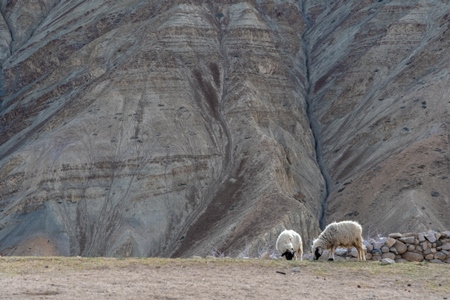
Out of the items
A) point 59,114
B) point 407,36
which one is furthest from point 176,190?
point 407,36

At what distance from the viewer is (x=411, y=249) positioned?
17484 mm

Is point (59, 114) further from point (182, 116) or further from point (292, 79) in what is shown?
point (292, 79)

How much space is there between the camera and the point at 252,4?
8894cm

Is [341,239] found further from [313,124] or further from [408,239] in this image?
[313,124]

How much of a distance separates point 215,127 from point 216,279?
53531 millimetres

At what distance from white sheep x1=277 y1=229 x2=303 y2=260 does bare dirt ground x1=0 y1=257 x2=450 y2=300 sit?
2956 millimetres

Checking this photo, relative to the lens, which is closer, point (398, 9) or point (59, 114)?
point (59, 114)

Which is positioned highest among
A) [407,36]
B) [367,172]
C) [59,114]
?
[407,36]

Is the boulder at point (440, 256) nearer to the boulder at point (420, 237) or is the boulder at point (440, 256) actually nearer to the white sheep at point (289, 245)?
the boulder at point (420, 237)

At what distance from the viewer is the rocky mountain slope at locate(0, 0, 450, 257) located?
53.2 m

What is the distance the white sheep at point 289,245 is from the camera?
1889 centimetres

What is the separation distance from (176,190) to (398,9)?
43.7 m

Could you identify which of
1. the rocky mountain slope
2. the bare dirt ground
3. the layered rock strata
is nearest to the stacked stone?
the bare dirt ground

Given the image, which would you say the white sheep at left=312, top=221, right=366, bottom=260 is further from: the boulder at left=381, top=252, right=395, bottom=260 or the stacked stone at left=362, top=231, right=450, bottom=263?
the boulder at left=381, top=252, right=395, bottom=260
